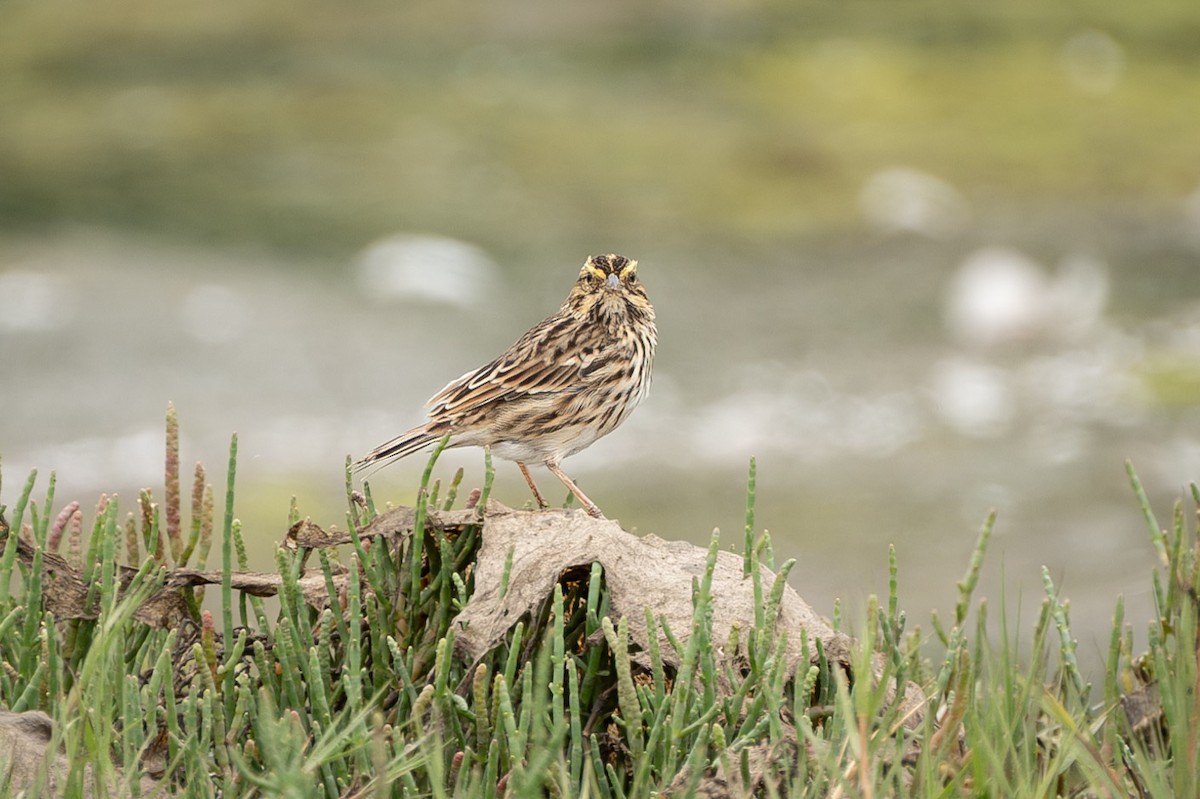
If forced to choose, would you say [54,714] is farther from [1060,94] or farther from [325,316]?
[1060,94]

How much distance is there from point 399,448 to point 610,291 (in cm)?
109

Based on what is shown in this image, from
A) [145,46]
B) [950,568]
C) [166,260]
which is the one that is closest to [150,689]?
[950,568]

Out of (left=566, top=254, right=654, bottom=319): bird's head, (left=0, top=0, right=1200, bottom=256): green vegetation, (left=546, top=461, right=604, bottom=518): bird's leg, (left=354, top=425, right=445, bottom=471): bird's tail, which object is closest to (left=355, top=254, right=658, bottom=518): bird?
(left=354, top=425, right=445, bottom=471): bird's tail

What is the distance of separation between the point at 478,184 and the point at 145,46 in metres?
4.97

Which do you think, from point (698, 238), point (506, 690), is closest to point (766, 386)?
point (698, 238)

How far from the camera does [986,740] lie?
114 inches

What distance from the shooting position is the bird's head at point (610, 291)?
588 centimetres

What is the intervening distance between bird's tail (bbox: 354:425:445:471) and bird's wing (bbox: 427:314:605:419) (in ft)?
0.38

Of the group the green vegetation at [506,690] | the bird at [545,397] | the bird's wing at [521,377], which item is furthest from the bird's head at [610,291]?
the green vegetation at [506,690]

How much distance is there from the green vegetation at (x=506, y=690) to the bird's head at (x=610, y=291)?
200cm

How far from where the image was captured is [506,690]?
304 cm

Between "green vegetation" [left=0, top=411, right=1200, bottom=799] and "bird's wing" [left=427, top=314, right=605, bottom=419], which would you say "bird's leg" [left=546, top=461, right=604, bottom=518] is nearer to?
"bird's wing" [left=427, top=314, right=605, bottom=419]

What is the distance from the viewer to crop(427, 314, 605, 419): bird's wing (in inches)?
213

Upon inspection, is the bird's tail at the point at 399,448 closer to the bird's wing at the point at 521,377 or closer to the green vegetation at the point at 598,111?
the bird's wing at the point at 521,377
